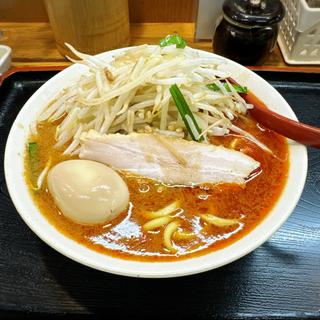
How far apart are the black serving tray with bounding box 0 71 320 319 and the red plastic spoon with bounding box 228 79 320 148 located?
0.28 meters

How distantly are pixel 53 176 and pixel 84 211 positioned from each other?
0.16m

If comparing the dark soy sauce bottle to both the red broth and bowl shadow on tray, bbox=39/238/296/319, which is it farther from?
bowl shadow on tray, bbox=39/238/296/319

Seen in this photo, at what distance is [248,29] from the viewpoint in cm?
186

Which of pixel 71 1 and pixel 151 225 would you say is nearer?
pixel 151 225

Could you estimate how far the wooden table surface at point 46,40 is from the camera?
2148 millimetres

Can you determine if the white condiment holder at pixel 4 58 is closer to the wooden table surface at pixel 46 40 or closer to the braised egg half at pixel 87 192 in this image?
the wooden table surface at pixel 46 40

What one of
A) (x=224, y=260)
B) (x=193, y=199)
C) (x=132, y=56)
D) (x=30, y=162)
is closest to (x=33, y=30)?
(x=132, y=56)

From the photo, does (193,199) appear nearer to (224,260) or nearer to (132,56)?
(224,260)

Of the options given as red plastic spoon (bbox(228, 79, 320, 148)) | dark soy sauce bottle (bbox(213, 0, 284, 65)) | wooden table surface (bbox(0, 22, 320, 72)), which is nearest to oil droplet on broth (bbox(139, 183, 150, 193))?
red plastic spoon (bbox(228, 79, 320, 148))

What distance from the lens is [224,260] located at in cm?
99

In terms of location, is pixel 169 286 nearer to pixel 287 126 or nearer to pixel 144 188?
pixel 144 188

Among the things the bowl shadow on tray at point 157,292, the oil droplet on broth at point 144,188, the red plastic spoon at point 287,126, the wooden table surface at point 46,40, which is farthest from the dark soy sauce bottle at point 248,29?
the bowl shadow on tray at point 157,292

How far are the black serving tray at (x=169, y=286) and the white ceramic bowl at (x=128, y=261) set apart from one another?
0.18m

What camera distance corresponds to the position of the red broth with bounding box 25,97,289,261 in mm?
1057
